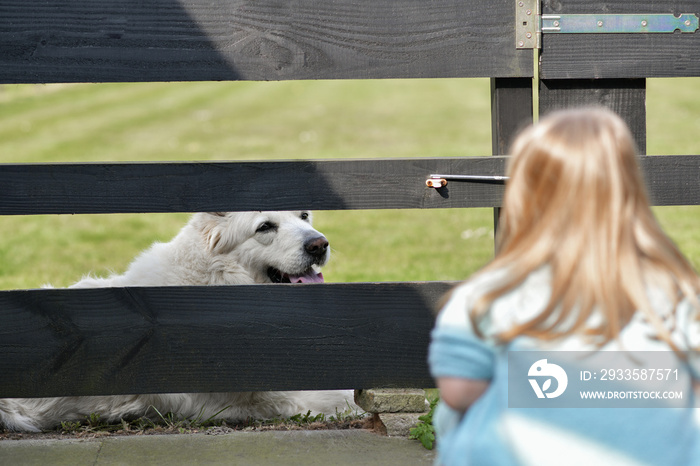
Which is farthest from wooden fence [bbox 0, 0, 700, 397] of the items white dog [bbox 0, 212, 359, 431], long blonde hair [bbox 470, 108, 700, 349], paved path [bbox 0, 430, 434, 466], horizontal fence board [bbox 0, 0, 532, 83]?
long blonde hair [bbox 470, 108, 700, 349]

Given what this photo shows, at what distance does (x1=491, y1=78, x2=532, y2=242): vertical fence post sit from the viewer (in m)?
3.12

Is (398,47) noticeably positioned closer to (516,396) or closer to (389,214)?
(516,396)

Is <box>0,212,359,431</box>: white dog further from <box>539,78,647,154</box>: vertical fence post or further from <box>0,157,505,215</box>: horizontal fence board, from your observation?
<box>539,78,647,154</box>: vertical fence post

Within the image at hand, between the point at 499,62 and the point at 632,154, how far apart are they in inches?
56.8

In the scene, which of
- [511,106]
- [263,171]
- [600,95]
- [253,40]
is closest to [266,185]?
[263,171]

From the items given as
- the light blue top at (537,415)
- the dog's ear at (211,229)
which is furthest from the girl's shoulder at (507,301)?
the dog's ear at (211,229)

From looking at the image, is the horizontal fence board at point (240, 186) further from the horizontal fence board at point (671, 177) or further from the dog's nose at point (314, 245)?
the dog's nose at point (314, 245)

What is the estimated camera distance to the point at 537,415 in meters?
1.67

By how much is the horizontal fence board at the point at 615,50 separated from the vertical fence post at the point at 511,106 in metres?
0.12

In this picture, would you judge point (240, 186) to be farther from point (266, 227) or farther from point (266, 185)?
point (266, 227)

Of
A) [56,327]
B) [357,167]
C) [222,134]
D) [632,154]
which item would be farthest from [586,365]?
[222,134]

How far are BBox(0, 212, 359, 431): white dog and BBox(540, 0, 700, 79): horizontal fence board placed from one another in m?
1.82

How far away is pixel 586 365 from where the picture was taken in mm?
1744

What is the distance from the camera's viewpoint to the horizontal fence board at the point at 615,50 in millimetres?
3031
